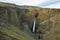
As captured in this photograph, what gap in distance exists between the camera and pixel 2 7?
0.96 metres

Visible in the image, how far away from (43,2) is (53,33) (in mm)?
473

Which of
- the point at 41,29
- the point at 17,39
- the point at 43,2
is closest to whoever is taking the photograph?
the point at 43,2

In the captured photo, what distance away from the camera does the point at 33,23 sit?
969mm

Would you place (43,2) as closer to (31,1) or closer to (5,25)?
(31,1)

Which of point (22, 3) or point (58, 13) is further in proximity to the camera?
point (58, 13)

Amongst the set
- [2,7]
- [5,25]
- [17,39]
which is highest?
[2,7]

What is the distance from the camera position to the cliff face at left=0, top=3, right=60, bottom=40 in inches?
37.2

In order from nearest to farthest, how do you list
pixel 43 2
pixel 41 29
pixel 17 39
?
1. pixel 43 2
2. pixel 17 39
3. pixel 41 29

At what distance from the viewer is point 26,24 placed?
102 centimetres

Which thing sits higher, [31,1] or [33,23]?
[31,1]

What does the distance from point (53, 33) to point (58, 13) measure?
188 mm

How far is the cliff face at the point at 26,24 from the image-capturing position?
0.94 meters

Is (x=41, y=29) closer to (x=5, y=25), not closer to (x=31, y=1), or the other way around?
(x=5, y=25)

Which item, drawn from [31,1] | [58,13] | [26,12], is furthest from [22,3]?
[58,13]
